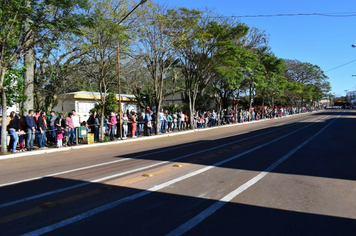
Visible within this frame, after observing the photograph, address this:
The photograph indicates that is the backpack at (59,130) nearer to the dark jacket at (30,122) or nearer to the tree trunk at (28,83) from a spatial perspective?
the dark jacket at (30,122)

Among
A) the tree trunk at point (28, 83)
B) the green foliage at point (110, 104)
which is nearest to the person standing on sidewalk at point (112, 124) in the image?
the tree trunk at point (28, 83)

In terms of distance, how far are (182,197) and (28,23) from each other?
9894mm

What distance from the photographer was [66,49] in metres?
18.1

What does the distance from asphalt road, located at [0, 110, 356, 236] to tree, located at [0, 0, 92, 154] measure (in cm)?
509

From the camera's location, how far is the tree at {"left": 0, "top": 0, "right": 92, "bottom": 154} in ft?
36.1

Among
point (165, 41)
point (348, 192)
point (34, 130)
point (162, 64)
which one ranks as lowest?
point (348, 192)

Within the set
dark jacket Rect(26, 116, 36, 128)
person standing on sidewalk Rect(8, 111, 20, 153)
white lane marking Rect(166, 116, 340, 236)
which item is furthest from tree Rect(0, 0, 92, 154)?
white lane marking Rect(166, 116, 340, 236)

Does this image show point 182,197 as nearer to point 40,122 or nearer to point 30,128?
point 30,128

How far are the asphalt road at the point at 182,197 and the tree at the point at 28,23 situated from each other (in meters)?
5.09

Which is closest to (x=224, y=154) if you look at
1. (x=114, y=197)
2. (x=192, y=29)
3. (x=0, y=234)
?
(x=114, y=197)

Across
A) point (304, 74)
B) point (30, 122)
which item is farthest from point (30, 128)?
point (304, 74)

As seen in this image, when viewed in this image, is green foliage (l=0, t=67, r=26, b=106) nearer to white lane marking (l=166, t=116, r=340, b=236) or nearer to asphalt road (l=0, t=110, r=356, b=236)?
asphalt road (l=0, t=110, r=356, b=236)

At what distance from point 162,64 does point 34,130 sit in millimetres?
10605

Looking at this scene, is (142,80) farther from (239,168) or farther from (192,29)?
(239,168)
